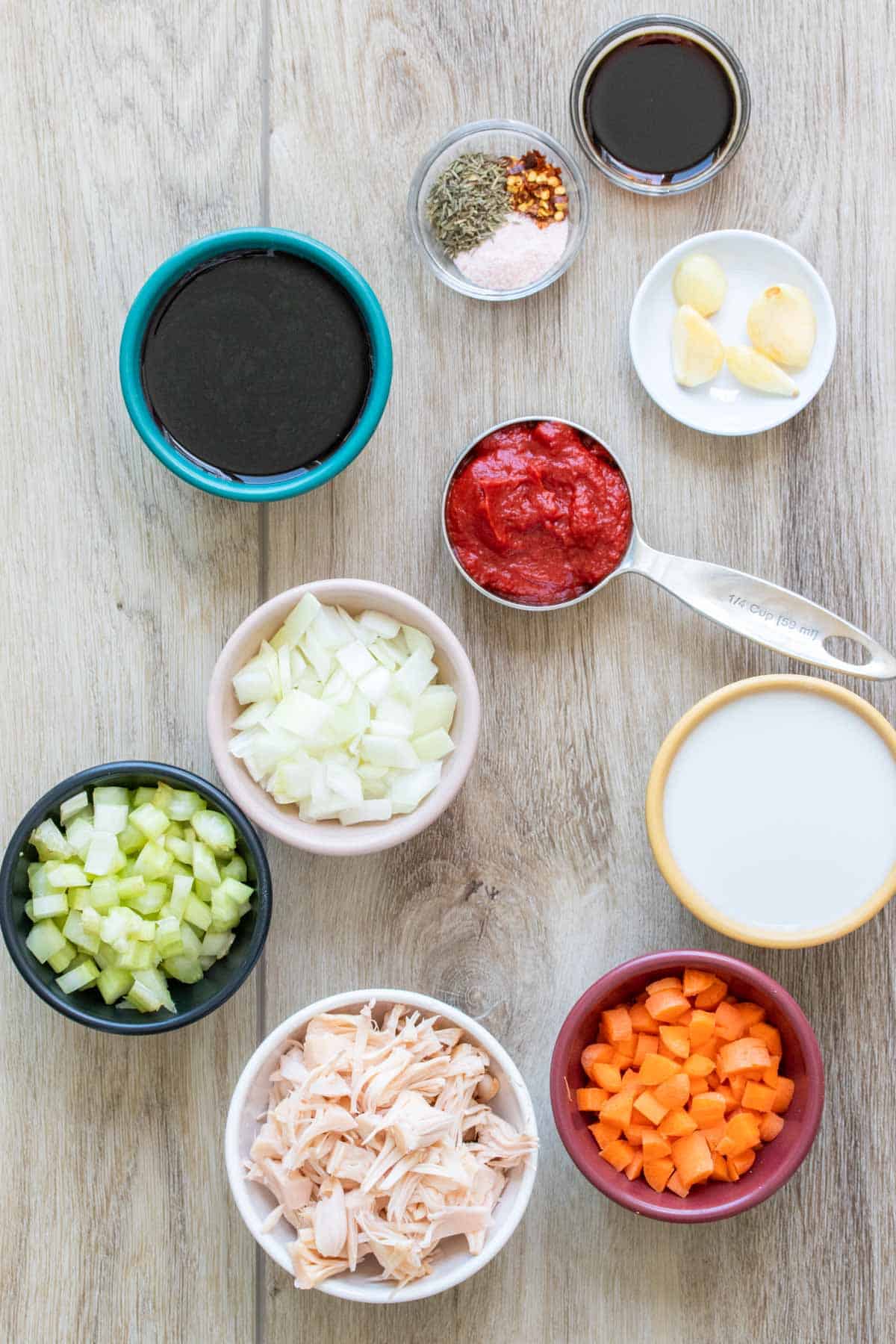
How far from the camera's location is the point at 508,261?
154 centimetres

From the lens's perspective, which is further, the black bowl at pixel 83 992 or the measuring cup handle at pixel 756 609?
the measuring cup handle at pixel 756 609

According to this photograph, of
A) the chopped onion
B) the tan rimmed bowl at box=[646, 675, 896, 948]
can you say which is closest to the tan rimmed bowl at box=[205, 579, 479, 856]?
the chopped onion

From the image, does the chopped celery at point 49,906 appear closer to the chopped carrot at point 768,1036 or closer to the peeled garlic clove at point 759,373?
the chopped carrot at point 768,1036

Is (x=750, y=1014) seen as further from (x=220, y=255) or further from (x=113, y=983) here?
(x=220, y=255)

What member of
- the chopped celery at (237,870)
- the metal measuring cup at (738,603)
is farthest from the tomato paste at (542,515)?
the chopped celery at (237,870)

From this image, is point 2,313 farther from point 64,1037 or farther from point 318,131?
point 64,1037

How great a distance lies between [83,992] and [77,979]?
0.12 ft

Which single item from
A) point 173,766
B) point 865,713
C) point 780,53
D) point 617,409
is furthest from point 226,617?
point 780,53

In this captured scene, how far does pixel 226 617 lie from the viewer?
1.58 m

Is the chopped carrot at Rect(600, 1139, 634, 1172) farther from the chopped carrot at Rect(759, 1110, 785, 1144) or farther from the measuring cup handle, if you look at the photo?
the measuring cup handle

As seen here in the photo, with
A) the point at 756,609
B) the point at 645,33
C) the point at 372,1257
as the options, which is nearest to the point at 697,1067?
the point at 372,1257

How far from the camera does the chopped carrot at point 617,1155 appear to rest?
4.75 ft

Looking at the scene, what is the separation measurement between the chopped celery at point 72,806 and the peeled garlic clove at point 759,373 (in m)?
0.96

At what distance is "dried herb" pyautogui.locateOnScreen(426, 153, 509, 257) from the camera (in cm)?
153
